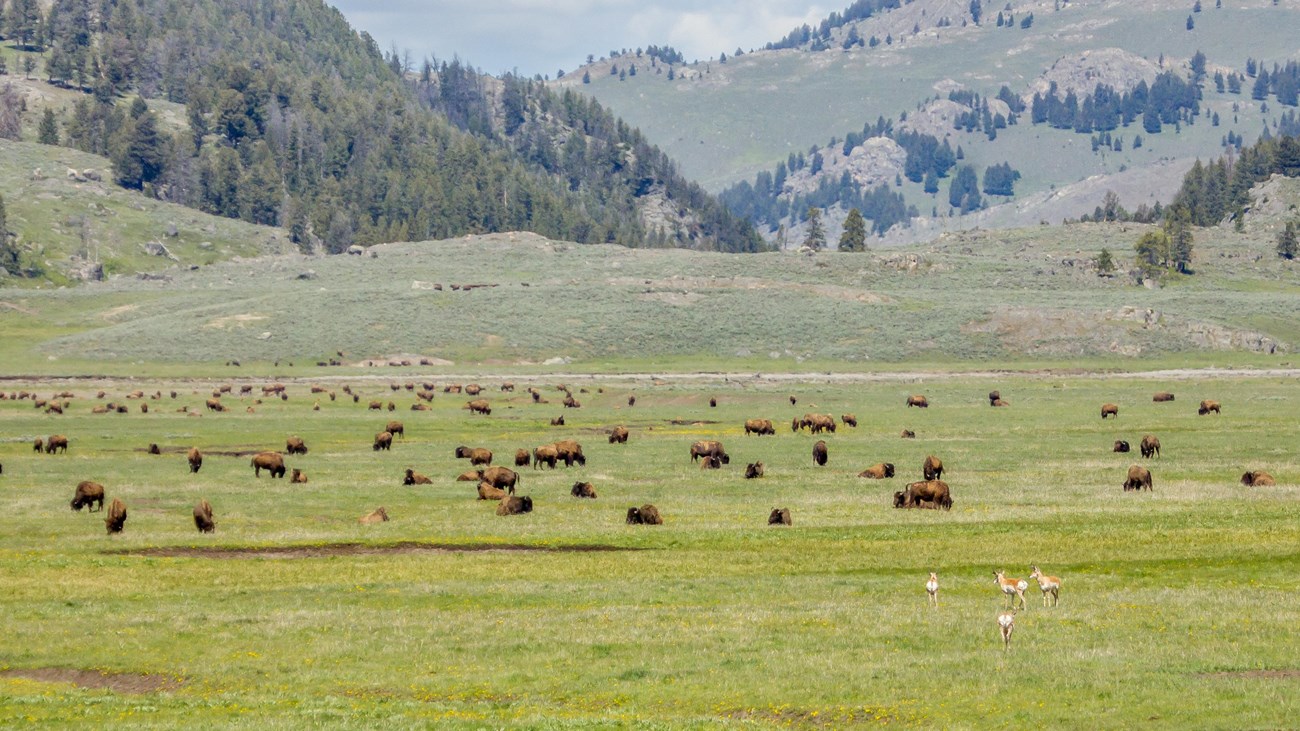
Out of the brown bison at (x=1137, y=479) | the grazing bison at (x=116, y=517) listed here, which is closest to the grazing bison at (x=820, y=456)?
the brown bison at (x=1137, y=479)

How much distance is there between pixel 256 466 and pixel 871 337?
339 ft

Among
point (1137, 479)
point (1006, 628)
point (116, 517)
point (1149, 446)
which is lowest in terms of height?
point (116, 517)

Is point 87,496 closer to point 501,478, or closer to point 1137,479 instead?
point 501,478

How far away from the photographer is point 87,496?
44562 millimetres

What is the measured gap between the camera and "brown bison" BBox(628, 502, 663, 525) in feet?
136

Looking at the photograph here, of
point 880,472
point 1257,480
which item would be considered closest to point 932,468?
point 880,472

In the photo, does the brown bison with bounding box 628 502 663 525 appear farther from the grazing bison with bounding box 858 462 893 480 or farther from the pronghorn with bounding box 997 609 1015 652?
the pronghorn with bounding box 997 609 1015 652

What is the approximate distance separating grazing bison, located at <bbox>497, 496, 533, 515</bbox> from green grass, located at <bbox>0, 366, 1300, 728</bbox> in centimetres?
108

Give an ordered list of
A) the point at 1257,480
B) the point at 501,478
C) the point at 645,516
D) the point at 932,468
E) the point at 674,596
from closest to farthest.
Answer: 1. the point at 674,596
2. the point at 645,516
3. the point at 1257,480
4. the point at 501,478
5. the point at 932,468

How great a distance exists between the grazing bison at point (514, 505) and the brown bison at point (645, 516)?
421 cm

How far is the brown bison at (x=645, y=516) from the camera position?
1630 inches

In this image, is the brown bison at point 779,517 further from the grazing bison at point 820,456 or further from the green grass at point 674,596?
the grazing bison at point 820,456

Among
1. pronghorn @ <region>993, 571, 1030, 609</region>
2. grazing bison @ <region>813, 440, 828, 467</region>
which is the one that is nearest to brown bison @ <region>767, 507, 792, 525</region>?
pronghorn @ <region>993, 571, 1030, 609</region>

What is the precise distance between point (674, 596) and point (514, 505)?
14279mm
